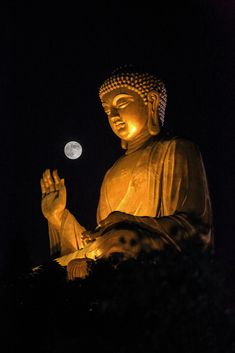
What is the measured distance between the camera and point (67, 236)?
37.4 ft

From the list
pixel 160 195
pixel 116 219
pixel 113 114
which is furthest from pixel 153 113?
pixel 116 219

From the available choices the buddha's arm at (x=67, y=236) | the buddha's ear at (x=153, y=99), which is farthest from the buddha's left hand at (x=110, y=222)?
the buddha's ear at (x=153, y=99)

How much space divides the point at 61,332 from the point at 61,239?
3.70 meters

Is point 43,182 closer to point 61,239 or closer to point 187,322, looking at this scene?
point 61,239

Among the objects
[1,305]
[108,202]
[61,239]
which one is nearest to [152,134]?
[108,202]

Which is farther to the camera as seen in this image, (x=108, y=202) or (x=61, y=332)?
(x=108, y=202)

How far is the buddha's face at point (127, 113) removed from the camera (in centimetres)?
1178

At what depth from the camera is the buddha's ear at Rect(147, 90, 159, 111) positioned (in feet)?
39.1

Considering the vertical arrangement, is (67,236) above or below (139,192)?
below

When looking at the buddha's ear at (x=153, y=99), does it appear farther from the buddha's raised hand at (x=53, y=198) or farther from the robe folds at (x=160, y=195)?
the buddha's raised hand at (x=53, y=198)

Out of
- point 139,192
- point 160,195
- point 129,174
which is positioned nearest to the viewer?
point 160,195

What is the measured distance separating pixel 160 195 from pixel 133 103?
1.71 m

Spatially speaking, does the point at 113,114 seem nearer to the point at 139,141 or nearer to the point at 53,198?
the point at 139,141

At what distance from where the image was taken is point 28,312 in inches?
338
